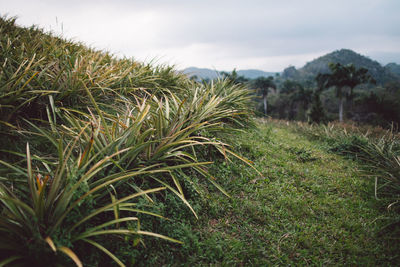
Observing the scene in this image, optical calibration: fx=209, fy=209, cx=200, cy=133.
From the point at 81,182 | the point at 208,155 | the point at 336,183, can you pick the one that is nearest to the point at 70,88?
the point at 81,182

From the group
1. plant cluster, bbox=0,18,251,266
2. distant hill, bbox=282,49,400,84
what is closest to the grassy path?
plant cluster, bbox=0,18,251,266

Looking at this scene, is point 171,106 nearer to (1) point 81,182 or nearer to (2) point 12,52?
(1) point 81,182

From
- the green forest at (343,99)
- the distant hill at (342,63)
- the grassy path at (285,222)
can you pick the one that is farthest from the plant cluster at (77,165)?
the distant hill at (342,63)

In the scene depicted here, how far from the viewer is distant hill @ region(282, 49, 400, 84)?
79081mm

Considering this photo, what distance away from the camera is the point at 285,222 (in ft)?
7.30

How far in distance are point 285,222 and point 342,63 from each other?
111983 mm

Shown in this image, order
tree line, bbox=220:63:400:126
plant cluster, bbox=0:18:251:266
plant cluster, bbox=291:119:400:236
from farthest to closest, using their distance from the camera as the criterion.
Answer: tree line, bbox=220:63:400:126, plant cluster, bbox=291:119:400:236, plant cluster, bbox=0:18:251:266

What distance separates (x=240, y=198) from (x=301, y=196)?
32.2 inches

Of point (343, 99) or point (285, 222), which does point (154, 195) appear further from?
point (343, 99)

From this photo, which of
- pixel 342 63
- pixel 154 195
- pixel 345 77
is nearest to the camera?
pixel 154 195

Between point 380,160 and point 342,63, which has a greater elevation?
point 342,63

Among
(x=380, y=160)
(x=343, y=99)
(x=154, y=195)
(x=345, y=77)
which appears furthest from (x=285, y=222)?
(x=343, y=99)

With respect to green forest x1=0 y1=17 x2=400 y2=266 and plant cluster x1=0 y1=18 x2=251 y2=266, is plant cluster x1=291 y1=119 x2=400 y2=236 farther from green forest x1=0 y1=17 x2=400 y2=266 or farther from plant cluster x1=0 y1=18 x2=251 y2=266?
plant cluster x1=0 y1=18 x2=251 y2=266

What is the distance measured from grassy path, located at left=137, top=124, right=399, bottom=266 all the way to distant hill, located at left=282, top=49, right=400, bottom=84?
96.5 metres
